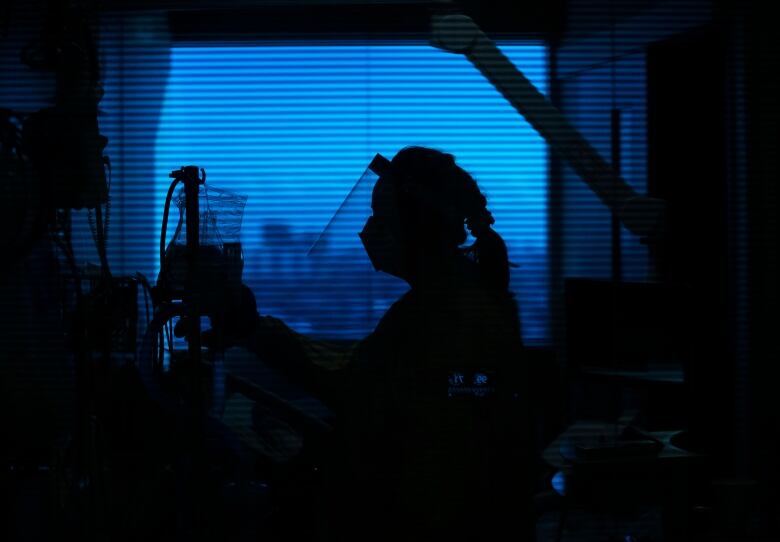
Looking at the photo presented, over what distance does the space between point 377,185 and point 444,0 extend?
0.69 meters

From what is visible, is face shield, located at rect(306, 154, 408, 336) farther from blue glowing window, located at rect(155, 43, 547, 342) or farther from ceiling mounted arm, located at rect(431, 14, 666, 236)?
ceiling mounted arm, located at rect(431, 14, 666, 236)

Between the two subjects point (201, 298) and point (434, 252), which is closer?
point (201, 298)

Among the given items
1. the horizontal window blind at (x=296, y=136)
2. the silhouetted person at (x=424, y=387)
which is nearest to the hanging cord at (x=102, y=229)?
the horizontal window blind at (x=296, y=136)

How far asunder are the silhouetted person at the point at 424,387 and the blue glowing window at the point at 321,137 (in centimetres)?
15

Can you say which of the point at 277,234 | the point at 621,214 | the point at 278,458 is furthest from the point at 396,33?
the point at 278,458

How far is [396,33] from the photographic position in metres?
2.80

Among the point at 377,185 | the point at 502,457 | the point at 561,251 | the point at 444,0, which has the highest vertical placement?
the point at 444,0

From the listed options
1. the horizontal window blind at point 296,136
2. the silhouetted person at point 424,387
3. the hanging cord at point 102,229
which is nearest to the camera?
the silhouetted person at point 424,387

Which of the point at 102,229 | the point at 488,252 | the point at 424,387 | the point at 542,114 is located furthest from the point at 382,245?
the point at 102,229

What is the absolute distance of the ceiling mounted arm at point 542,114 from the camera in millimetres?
2787

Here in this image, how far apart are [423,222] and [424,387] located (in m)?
0.48

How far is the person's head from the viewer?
2.57 metres

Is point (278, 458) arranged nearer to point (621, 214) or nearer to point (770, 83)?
point (621, 214)

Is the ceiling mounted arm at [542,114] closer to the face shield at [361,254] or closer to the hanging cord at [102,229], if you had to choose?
the face shield at [361,254]
